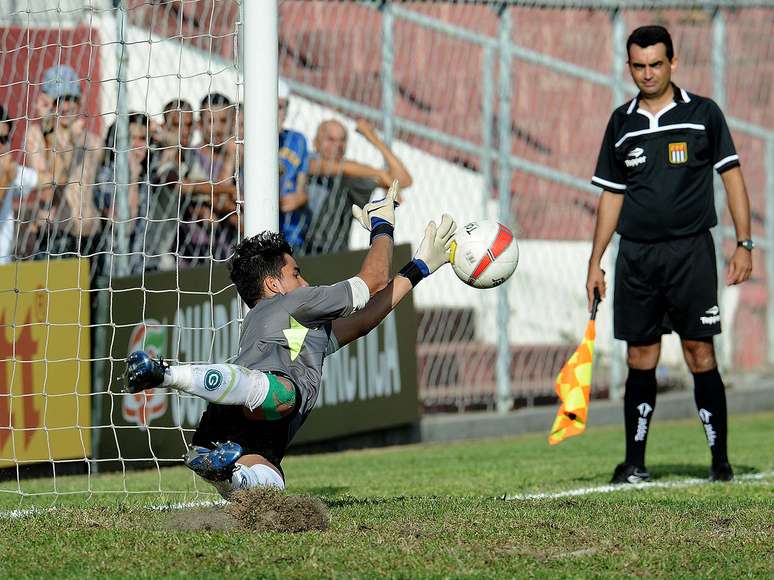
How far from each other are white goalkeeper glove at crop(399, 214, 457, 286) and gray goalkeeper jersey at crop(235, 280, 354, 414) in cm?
33

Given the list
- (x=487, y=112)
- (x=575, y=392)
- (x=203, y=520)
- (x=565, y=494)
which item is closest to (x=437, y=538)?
(x=203, y=520)

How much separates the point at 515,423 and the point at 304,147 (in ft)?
10.5

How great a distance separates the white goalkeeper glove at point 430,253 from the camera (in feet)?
19.7

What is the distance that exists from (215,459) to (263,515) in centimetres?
29

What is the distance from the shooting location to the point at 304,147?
33.2 feet

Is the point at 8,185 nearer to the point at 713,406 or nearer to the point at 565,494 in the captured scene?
the point at 565,494

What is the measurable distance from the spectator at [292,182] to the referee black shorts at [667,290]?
3072mm

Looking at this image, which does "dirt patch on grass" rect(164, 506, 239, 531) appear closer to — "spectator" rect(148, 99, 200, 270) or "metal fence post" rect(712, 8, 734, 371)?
"spectator" rect(148, 99, 200, 270)

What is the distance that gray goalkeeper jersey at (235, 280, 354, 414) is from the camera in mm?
5758

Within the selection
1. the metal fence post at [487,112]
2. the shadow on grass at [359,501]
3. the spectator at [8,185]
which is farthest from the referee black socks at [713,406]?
the metal fence post at [487,112]

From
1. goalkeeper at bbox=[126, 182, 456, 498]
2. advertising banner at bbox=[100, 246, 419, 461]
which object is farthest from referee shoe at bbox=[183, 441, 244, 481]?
advertising banner at bbox=[100, 246, 419, 461]

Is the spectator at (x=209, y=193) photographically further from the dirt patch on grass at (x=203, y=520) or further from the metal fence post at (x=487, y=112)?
the dirt patch on grass at (x=203, y=520)

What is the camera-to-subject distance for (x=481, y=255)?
6.22m

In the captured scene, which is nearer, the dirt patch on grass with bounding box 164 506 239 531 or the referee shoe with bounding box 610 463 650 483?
the dirt patch on grass with bounding box 164 506 239 531
